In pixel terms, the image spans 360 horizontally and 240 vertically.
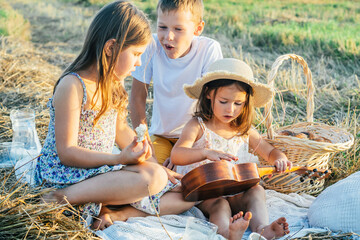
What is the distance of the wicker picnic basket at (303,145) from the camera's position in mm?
2887

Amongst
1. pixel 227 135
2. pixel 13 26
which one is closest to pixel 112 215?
pixel 227 135

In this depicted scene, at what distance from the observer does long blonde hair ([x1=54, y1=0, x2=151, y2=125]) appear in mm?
2424

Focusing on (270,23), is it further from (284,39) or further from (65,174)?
(65,174)

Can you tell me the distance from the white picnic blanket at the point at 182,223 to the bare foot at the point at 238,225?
0.28ft

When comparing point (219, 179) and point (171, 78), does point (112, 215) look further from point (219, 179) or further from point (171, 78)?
point (171, 78)

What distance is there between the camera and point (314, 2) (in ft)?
47.3

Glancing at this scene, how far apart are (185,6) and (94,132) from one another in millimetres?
1175

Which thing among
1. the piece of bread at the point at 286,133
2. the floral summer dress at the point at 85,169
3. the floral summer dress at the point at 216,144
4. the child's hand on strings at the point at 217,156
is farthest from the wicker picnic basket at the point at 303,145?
the floral summer dress at the point at 85,169

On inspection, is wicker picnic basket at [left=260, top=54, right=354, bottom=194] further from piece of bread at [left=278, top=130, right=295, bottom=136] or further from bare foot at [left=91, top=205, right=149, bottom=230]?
bare foot at [left=91, top=205, right=149, bottom=230]

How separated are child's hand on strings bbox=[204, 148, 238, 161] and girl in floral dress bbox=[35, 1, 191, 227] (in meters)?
0.33

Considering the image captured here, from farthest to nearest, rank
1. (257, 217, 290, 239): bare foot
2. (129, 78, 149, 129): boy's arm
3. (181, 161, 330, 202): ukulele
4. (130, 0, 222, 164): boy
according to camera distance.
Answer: (129, 78, 149, 129): boy's arm
(130, 0, 222, 164): boy
(181, 161, 330, 202): ukulele
(257, 217, 290, 239): bare foot

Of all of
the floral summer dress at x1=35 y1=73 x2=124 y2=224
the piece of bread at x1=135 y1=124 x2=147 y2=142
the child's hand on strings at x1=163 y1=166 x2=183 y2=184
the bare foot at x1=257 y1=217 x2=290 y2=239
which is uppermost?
the piece of bread at x1=135 y1=124 x2=147 y2=142

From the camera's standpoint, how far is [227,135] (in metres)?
2.93

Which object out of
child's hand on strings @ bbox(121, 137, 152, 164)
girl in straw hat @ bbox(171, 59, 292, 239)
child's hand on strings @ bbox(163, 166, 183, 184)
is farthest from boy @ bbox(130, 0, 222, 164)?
child's hand on strings @ bbox(121, 137, 152, 164)
